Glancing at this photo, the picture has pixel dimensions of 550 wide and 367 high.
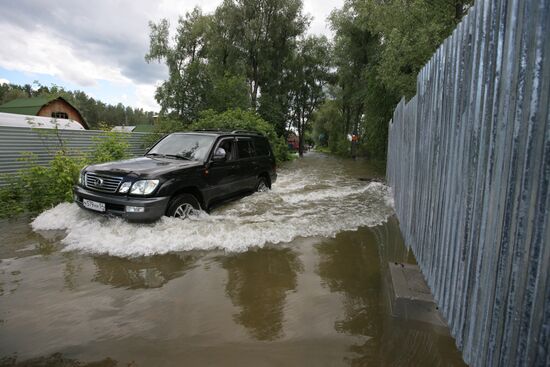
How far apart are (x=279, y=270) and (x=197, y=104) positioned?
17391 mm

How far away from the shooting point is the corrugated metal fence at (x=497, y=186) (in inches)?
55.2

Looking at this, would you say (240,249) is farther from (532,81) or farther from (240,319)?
(532,81)

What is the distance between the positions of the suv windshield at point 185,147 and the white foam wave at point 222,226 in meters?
1.34

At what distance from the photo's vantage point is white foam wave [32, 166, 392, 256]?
16.0 ft

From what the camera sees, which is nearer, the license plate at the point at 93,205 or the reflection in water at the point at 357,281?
the reflection in water at the point at 357,281

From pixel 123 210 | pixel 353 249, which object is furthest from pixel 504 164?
pixel 123 210

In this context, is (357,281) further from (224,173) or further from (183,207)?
(224,173)

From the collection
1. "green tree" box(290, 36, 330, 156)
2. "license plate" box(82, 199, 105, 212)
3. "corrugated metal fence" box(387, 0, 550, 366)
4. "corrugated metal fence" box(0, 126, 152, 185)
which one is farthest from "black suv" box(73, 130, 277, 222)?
"green tree" box(290, 36, 330, 156)

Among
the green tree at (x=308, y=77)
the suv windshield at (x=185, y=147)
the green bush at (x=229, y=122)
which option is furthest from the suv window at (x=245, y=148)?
the green tree at (x=308, y=77)

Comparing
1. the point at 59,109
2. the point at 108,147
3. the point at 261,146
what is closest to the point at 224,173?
the point at 261,146

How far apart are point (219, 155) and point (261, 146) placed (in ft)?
7.91

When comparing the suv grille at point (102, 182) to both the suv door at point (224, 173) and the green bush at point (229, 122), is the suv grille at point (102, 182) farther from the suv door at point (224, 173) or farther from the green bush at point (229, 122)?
the green bush at point (229, 122)

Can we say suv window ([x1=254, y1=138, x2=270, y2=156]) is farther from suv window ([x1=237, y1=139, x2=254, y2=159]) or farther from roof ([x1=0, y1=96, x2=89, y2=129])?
roof ([x1=0, y1=96, x2=89, y2=129])

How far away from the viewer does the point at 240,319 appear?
310 cm
